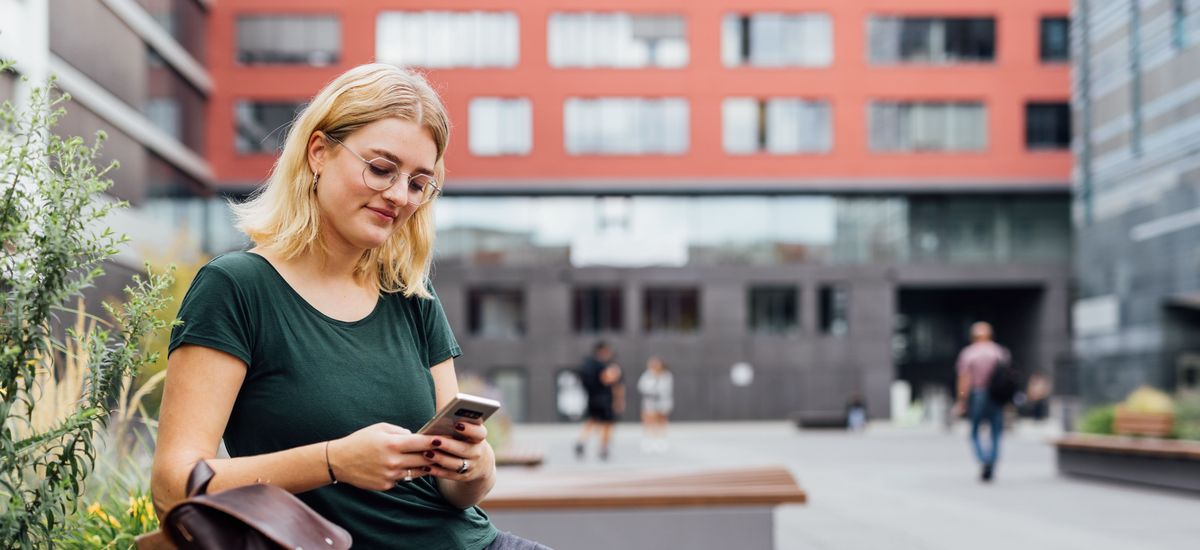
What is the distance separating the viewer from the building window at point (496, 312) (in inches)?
1731

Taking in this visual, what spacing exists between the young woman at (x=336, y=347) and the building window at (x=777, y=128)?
40.5 meters

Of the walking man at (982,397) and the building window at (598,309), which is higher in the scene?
the building window at (598,309)

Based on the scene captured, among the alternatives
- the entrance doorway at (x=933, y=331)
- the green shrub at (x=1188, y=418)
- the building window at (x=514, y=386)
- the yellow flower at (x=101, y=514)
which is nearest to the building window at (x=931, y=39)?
the entrance doorway at (x=933, y=331)

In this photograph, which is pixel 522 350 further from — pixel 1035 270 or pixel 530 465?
pixel 530 465

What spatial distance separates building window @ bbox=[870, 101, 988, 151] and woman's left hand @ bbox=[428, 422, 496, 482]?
41.9 m

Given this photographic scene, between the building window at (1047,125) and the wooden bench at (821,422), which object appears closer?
the wooden bench at (821,422)

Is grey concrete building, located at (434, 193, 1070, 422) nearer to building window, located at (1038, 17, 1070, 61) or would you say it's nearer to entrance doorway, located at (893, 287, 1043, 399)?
building window, located at (1038, 17, 1070, 61)

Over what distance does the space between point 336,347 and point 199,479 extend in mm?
447

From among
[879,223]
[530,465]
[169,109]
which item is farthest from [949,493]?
[879,223]

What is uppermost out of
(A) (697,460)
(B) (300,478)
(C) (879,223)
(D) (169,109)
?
(D) (169,109)

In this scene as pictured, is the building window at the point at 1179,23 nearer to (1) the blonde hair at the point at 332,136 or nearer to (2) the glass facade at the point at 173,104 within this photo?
(1) the blonde hair at the point at 332,136

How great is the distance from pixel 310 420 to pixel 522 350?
41.8 m

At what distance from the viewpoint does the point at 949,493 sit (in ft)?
43.0

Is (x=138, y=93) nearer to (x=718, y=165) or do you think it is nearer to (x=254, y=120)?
(x=254, y=120)
